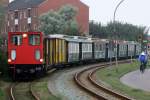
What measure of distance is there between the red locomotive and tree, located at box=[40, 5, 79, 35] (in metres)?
45.1

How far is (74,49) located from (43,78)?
491 inches

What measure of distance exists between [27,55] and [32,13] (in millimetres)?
62189

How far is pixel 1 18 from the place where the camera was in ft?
128

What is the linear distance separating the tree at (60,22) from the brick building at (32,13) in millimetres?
5734

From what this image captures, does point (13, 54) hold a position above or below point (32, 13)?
below

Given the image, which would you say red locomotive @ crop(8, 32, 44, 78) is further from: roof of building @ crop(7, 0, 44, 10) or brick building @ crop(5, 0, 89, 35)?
roof of building @ crop(7, 0, 44, 10)

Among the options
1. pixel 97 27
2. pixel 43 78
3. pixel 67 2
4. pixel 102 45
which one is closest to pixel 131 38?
pixel 97 27

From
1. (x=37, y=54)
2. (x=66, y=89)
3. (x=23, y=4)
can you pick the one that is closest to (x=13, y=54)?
(x=37, y=54)

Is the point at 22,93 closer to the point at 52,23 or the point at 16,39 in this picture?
the point at 16,39

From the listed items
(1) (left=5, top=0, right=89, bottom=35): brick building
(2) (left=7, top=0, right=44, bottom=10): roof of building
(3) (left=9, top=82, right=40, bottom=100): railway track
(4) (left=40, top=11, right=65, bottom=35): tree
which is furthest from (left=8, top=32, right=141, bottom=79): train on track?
(2) (left=7, top=0, right=44, bottom=10): roof of building

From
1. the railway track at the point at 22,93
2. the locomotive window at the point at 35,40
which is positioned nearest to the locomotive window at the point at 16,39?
the locomotive window at the point at 35,40

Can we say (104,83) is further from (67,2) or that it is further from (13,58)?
(67,2)

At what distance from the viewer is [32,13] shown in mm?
92000

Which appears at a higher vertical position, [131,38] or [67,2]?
[67,2]
